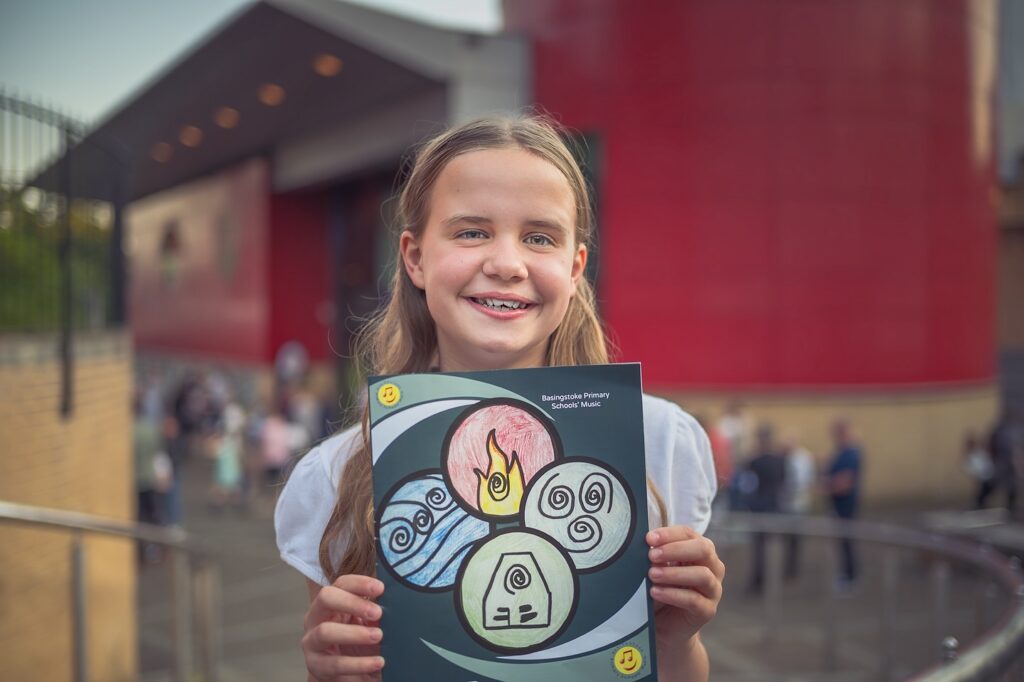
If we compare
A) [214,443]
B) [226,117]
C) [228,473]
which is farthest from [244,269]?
[228,473]

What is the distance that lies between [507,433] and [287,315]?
23597mm

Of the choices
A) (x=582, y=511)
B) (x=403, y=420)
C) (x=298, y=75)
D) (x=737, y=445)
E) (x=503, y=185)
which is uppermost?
(x=298, y=75)

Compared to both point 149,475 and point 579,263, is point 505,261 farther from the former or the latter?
point 149,475

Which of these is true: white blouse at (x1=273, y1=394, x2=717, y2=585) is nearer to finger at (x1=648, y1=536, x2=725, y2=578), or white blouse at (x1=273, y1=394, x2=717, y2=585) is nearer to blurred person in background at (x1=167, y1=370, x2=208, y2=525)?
finger at (x1=648, y1=536, x2=725, y2=578)

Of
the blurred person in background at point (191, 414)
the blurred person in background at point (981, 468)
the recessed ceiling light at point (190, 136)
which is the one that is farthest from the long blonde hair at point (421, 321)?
the recessed ceiling light at point (190, 136)

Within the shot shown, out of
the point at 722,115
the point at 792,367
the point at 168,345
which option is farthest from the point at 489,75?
the point at 168,345

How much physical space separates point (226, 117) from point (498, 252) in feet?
71.7

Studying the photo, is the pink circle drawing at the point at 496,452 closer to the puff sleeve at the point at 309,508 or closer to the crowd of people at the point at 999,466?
the puff sleeve at the point at 309,508

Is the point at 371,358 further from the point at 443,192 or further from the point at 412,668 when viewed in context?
the point at 412,668

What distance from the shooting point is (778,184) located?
1478 centimetres

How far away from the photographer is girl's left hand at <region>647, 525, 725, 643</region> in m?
1.38

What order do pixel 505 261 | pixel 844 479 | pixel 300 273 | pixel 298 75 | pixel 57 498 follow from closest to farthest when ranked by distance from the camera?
pixel 505 261 < pixel 57 498 < pixel 844 479 < pixel 298 75 < pixel 300 273

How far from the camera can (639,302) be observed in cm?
1541

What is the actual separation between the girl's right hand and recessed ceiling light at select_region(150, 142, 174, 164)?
26.6 meters
